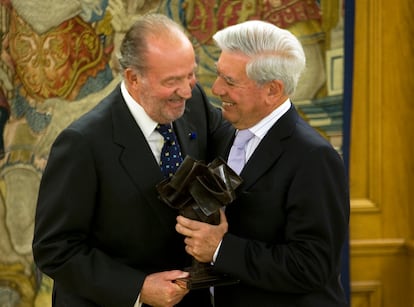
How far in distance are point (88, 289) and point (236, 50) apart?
38.8 inches

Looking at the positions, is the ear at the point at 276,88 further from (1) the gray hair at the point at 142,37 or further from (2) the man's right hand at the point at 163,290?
(2) the man's right hand at the point at 163,290

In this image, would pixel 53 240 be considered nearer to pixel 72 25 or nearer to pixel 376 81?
pixel 72 25

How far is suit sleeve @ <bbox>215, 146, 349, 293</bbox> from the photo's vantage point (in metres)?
2.67

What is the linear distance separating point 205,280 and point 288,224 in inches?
13.6

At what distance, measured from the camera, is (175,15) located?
4.34 meters

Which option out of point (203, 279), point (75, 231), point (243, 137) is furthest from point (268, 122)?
point (75, 231)

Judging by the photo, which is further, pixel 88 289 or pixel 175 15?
pixel 175 15

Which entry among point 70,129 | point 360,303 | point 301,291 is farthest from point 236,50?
point 360,303

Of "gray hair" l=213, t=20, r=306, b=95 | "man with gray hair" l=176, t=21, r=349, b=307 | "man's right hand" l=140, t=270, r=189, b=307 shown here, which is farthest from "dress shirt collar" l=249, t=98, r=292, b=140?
"man's right hand" l=140, t=270, r=189, b=307

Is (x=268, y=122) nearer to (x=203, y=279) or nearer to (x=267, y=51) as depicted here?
(x=267, y=51)

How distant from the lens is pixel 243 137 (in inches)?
115

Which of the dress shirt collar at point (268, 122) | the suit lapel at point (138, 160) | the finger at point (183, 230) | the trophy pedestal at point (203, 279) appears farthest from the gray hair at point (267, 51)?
the trophy pedestal at point (203, 279)

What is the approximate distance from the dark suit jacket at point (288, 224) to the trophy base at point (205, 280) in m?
0.05

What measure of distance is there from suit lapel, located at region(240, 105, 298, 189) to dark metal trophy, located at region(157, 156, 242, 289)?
107 millimetres
